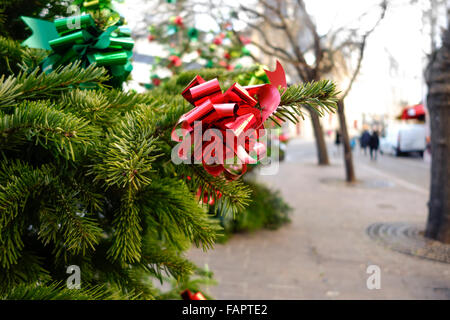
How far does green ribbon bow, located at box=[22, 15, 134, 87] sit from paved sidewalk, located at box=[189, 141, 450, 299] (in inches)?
70.3

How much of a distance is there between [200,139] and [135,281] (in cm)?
53

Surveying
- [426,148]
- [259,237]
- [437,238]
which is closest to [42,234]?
[259,237]

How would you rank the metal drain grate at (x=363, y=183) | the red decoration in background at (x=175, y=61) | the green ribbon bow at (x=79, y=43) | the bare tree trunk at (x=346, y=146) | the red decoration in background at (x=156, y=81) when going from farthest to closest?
1. the metal drain grate at (x=363, y=183)
2. the bare tree trunk at (x=346, y=146)
3. the red decoration in background at (x=175, y=61)
4. the red decoration in background at (x=156, y=81)
5. the green ribbon bow at (x=79, y=43)

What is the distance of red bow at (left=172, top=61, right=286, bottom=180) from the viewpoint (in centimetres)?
74

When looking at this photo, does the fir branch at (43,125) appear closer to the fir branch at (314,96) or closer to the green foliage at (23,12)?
the fir branch at (314,96)

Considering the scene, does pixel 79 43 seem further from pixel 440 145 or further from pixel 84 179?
pixel 440 145

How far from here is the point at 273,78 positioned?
0.81m

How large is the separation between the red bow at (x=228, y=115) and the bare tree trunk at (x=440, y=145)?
17.3ft

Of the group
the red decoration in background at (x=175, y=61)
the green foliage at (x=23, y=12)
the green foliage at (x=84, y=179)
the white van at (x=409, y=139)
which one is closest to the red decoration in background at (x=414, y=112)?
the white van at (x=409, y=139)

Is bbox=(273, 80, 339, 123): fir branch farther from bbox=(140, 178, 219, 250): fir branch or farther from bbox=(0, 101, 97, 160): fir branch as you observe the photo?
bbox=(0, 101, 97, 160): fir branch

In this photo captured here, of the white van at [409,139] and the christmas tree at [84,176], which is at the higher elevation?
the christmas tree at [84,176]

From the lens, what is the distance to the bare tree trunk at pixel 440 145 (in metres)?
5.11

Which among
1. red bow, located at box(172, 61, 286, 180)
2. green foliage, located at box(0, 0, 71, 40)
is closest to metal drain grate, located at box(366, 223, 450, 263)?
red bow, located at box(172, 61, 286, 180)

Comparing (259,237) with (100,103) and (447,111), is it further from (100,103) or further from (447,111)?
(100,103)
